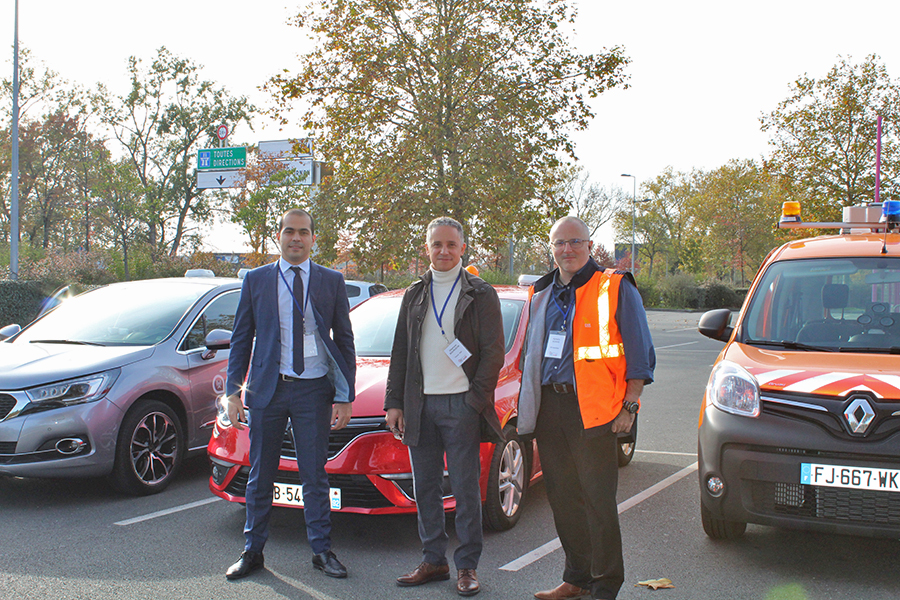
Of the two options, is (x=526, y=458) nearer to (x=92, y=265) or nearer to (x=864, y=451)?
A: (x=864, y=451)

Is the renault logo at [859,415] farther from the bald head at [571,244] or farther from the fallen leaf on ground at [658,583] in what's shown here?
the bald head at [571,244]

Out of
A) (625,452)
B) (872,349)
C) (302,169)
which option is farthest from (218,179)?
(872,349)

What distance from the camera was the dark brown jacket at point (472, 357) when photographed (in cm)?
395

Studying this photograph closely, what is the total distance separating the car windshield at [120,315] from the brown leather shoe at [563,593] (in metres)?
3.73

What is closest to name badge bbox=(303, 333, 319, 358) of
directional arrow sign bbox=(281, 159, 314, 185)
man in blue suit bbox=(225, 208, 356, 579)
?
man in blue suit bbox=(225, 208, 356, 579)

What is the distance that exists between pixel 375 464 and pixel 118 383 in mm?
2227

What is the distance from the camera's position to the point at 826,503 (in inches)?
153

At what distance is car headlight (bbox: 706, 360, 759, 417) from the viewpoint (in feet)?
13.6

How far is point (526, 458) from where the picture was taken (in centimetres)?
525

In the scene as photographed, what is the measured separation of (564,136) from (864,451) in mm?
16576

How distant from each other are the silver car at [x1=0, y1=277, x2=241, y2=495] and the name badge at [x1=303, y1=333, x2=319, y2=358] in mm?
1948

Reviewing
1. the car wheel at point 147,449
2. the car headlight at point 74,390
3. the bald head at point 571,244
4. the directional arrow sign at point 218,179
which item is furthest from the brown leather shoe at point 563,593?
the directional arrow sign at point 218,179

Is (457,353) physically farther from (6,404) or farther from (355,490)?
(6,404)

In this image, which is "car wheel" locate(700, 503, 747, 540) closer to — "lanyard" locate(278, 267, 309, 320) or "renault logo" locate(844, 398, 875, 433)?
"renault logo" locate(844, 398, 875, 433)
